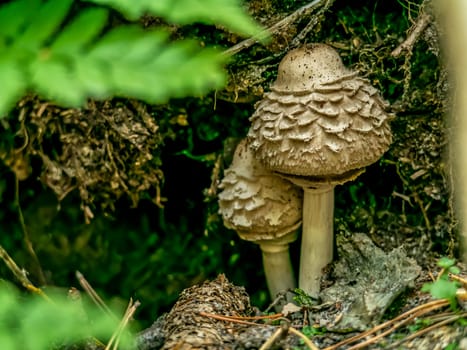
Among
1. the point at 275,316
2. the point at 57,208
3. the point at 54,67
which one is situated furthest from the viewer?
the point at 57,208

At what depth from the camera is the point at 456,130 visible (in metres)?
2.17

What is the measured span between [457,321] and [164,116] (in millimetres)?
1422

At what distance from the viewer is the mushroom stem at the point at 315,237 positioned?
2303 millimetres

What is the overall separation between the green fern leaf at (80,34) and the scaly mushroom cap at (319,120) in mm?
937

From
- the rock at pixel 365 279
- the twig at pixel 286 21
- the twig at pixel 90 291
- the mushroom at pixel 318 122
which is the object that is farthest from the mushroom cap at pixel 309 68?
the twig at pixel 90 291

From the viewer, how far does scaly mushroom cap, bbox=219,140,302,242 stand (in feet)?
7.48

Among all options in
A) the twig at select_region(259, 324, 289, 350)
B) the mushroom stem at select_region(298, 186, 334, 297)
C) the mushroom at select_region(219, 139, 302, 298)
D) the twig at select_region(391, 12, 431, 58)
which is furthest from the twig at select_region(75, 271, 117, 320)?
the twig at select_region(391, 12, 431, 58)

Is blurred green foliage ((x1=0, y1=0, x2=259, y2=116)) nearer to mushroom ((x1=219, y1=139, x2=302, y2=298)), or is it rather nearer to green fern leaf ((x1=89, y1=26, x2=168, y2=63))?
green fern leaf ((x1=89, y1=26, x2=168, y2=63))

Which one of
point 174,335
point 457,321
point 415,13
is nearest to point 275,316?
point 174,335

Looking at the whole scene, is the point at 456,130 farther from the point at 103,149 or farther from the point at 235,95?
the point at 103,149

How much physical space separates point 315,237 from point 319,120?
0.56m

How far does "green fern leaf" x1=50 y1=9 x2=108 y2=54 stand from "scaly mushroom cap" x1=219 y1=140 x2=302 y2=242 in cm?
121

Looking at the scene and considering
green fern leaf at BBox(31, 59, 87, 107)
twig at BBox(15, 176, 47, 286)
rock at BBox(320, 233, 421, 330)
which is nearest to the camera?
green fern leaf at BBox(31, 59, 87, 107)

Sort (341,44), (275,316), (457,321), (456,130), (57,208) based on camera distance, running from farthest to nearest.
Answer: (57,208)
(341,44)
(456,130)
(275,316)
(457,321)
